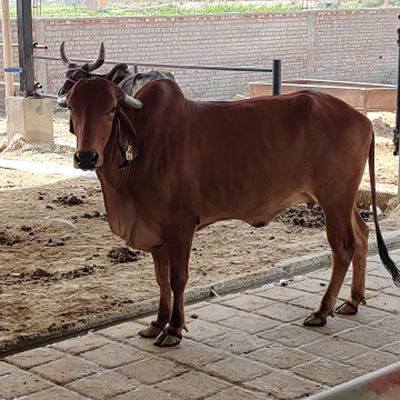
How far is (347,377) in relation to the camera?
158 inches

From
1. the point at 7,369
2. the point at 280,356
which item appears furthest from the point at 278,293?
the point at 7,369

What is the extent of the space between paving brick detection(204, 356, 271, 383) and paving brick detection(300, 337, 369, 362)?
0.38 meters

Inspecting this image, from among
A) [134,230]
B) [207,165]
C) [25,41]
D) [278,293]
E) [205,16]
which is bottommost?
Result: [278,293]

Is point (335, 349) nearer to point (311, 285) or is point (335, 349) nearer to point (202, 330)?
point (202, 330)

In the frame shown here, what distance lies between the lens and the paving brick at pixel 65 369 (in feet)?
13.2

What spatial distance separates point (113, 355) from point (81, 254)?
7.91 feet

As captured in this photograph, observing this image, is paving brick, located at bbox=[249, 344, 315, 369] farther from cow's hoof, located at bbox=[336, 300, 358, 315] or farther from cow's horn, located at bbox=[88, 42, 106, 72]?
cow's horn, located at bbox=[88, 42, 106, 72]

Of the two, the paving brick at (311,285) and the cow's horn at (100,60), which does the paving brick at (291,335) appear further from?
the cow's horn at (100,60)

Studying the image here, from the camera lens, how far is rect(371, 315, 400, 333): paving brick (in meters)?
4.70

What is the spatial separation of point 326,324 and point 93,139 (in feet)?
5.98

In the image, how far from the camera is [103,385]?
393cm

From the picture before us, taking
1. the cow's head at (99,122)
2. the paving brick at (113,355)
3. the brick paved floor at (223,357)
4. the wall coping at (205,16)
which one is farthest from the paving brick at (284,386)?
the wall coping at (205,16)

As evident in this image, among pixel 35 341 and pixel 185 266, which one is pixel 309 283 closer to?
pixel 185 266

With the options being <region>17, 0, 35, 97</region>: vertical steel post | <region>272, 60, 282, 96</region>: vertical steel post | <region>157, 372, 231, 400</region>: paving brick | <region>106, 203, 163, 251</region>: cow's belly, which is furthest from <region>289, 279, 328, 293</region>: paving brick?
<region>17, 0, 35, 97</region>: vertical steel post
